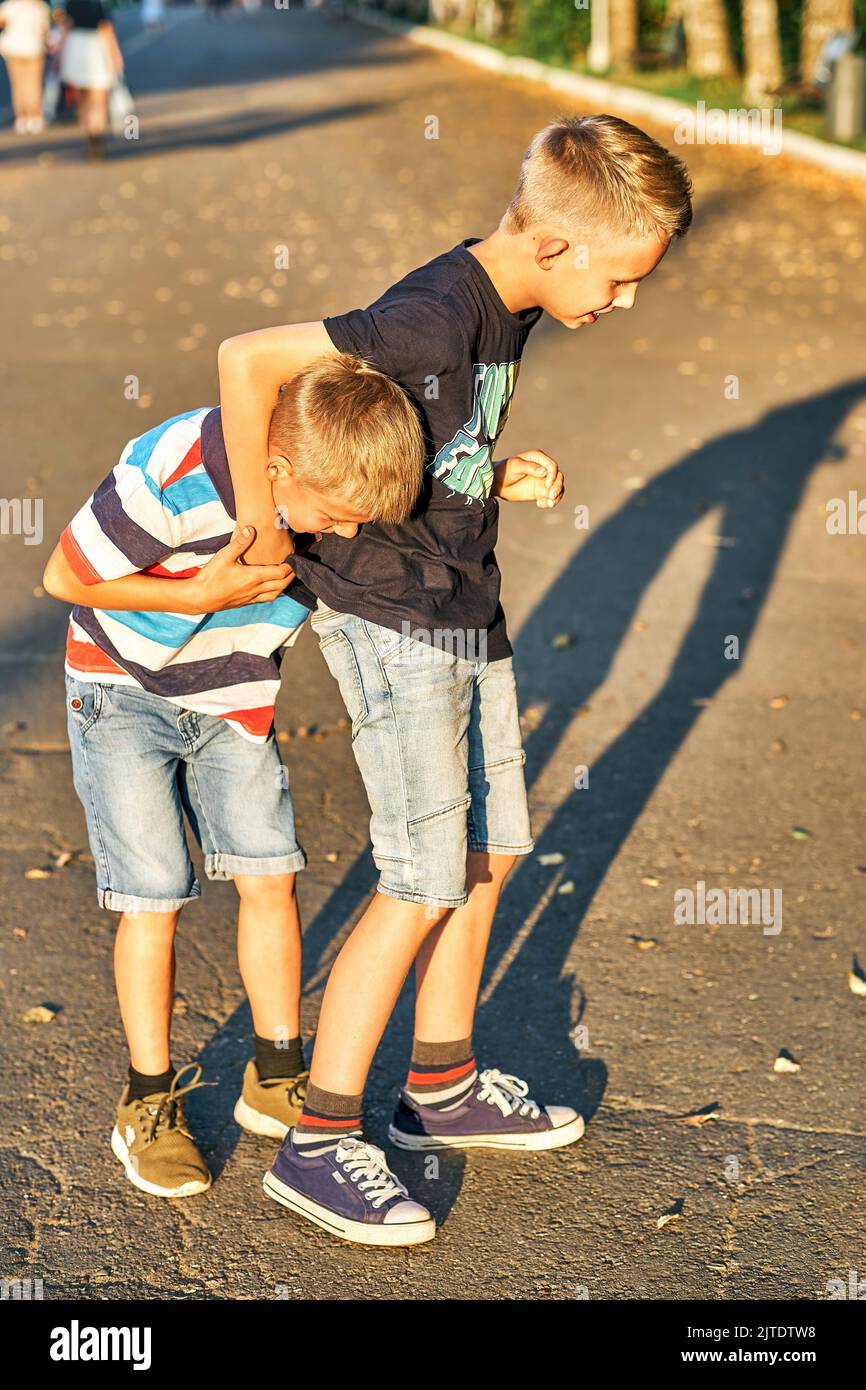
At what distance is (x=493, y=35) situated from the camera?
34.8m

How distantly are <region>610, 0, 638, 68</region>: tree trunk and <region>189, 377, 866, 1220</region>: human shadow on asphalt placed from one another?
1857cm

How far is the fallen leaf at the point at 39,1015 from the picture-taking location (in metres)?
3.61

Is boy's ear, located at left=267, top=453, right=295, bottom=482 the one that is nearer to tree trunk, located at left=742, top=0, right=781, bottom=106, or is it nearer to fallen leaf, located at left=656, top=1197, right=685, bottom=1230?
fallen leaf, located at left=656, top=1197, right=685, bottom=1230

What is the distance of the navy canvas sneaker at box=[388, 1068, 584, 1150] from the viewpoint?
10.4ft

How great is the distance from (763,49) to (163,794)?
19940 millimetres

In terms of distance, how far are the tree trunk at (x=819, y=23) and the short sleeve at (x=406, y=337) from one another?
1845 cm

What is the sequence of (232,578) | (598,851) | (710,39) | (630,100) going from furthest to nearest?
(710,39)
(630,100)
(598,851)
(232,578)

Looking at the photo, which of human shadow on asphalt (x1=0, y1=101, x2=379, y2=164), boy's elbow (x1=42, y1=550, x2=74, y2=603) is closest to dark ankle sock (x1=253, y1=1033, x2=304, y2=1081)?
boy's elbow (x1=42, y1=550, x2=74, y2=603)

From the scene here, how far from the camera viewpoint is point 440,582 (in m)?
2.75

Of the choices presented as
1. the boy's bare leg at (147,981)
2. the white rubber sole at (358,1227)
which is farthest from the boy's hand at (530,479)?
the white rubber sole at (358,1227)

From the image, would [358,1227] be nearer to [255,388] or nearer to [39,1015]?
[39,1015]

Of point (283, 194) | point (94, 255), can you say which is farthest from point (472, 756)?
point (283, 194)

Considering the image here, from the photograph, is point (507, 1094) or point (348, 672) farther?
point (507, 1094)

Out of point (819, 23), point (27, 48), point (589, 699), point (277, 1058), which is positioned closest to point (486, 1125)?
point (277, 1058)
